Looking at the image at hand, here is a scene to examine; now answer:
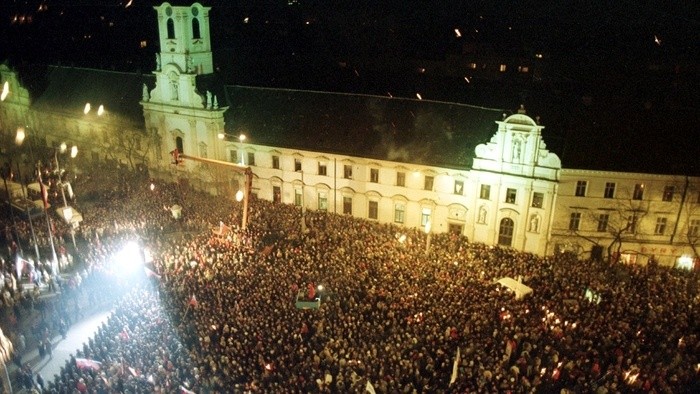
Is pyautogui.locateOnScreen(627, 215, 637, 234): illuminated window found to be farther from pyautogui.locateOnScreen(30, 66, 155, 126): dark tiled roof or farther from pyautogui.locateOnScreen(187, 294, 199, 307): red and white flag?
pyautogui.locateOnScreen(30, 66, 155, 126): dark tiled roof

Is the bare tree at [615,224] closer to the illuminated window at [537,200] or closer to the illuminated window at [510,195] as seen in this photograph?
the illuminated window at [537,200]

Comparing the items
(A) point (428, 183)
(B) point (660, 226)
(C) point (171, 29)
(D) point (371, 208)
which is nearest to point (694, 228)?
(B) point (660, 226)

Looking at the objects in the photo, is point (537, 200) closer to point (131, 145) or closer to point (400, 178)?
point (400, 178)

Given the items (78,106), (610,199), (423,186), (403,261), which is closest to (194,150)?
(78,106)

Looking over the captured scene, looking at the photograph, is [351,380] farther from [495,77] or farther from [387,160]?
[495,77]

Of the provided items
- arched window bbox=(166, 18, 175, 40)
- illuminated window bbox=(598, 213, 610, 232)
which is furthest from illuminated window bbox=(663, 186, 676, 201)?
arched window bbox=(166, 18, 175, 40)

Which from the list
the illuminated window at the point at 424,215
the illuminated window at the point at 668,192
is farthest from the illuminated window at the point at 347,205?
the illuminated window at the point at 668,192
